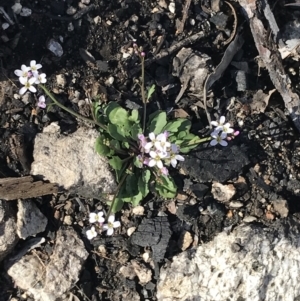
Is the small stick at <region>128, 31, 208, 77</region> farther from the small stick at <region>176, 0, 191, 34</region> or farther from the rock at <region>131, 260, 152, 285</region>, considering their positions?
the rock at <region>131, 260, 152, 285</region>

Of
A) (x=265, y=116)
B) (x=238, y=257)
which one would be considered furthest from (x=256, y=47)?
(x=238, y=257)

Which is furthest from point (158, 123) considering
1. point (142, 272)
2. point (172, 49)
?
point (142, 272)

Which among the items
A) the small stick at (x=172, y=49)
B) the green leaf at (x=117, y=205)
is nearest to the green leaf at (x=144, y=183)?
the green leaf at (x=117, y=205)

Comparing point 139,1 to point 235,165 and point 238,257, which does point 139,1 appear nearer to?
point 235,165

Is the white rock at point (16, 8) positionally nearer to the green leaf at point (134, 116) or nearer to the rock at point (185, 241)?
the green leaf at point (134, 116)

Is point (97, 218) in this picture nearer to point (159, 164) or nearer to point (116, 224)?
point (116, 224)

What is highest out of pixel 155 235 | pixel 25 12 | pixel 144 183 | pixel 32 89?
pixel 25 12
